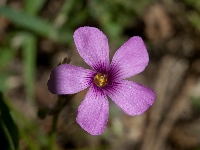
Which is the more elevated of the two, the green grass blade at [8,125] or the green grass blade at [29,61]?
the green grass blade at [8,125]

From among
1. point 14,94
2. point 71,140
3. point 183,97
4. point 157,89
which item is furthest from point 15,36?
point 183,97

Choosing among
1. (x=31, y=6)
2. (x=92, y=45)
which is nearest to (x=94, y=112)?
(x=92, y=45)

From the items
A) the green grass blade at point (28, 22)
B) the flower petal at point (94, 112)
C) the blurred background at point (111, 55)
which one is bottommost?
the blurred background at point (111, 55)

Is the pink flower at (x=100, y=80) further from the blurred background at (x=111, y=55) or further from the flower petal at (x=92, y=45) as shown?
the blurred background at (x=111, y=55)

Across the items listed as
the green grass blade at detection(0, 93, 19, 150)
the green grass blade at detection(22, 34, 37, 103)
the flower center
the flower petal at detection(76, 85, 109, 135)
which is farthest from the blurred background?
the flower petal at detection(76, 85, 109, 135)

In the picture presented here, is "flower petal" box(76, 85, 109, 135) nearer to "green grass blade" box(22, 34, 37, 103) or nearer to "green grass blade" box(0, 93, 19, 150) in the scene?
"green grass blade" box(0, 93, 19, 150)

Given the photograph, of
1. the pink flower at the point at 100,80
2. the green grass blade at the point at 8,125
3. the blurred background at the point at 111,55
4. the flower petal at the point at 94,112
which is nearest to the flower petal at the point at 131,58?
the pink flower at the point at 100,80

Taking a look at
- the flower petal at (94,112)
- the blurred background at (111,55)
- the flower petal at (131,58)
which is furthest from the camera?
the blurred background at (111,55)

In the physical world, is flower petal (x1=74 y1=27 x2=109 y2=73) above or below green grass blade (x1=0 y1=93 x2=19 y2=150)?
above
